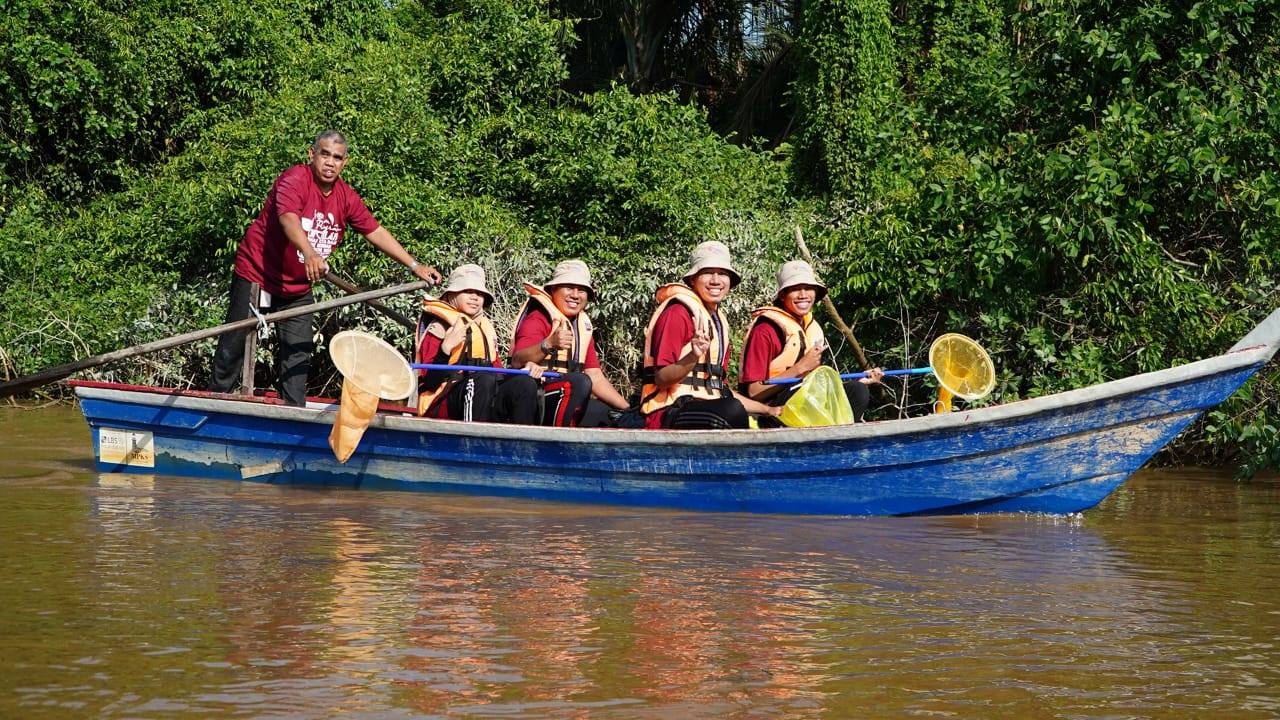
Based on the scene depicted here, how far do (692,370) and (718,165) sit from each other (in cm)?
563

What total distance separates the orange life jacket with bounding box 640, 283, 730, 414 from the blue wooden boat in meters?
0.39

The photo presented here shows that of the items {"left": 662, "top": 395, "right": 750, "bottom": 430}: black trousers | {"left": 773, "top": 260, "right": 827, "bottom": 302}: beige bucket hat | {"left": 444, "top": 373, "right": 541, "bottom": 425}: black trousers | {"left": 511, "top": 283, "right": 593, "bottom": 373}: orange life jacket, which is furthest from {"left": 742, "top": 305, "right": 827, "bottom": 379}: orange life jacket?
{"left": 444, "top": 373, "right": 541, "bottom": 425}: black trousers

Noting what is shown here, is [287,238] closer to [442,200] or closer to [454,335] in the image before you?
[454,335]

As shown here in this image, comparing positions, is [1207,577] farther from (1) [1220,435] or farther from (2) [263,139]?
(2) [263,139]

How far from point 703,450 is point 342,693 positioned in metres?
3.38

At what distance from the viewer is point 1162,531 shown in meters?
6.99

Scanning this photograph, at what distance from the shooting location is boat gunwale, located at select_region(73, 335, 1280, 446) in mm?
6484

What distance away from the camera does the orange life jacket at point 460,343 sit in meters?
8.19

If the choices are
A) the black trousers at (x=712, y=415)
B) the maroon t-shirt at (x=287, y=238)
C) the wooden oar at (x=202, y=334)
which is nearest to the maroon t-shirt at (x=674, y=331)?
the black trousers at (x=712, y=415)

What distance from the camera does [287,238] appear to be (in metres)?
8.17

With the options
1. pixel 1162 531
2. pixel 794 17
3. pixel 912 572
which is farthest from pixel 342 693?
pixel 794 17

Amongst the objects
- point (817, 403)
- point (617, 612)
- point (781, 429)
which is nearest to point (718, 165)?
point (817, 403)

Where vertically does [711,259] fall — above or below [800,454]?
above

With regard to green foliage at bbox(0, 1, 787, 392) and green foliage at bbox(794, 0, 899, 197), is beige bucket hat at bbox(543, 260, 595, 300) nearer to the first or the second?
green foliage at bbox(0, 1, 787, 392)
